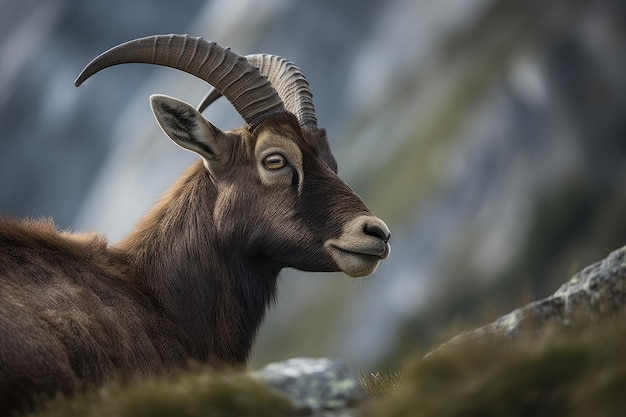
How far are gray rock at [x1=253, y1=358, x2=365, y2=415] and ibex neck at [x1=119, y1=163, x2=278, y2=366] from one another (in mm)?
3055

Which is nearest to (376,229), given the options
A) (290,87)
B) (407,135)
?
(290,87)

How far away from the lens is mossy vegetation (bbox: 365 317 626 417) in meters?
5.23

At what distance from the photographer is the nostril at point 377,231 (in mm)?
9156

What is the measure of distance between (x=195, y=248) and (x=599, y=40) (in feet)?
159

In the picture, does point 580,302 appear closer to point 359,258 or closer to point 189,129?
point 359,258

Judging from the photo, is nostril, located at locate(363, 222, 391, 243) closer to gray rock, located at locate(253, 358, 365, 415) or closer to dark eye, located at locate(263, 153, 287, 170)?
dark eye, located at locate(263, 153, 287, 170)

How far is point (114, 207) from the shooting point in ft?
171

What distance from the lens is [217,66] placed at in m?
10.1

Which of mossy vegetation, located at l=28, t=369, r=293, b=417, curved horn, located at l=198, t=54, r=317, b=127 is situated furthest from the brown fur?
mossy vegetation, located at l=28, t=369, r=293, b=417

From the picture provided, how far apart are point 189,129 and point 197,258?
4.65 feet


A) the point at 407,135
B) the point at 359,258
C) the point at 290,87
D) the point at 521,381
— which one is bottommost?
the point at 521,381

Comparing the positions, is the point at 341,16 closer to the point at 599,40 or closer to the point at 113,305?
the point at 599,40

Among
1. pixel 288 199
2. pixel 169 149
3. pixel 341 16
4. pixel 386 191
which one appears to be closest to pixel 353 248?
pixel 288 199

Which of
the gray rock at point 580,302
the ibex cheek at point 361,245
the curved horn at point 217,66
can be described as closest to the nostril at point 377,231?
the ibex cheek at point 361,245
